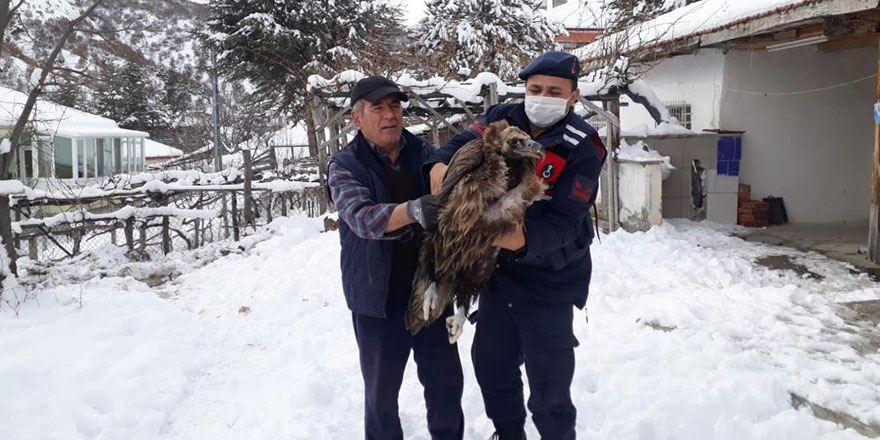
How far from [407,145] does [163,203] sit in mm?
9027

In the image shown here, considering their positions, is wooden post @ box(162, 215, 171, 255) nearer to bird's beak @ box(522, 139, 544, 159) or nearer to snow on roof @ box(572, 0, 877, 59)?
snow on roof @ box(572, 0, 877, 59)

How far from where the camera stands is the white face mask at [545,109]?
2.48 m

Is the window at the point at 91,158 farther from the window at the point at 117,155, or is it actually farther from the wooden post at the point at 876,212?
the wooden post at the point at 876,212

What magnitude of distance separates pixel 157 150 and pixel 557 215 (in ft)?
133

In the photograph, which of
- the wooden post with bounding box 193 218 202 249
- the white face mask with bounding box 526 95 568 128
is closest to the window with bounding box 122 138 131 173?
the wooden post with bounding box 193 218 202 249

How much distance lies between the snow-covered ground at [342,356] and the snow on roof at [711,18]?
3.27 meters

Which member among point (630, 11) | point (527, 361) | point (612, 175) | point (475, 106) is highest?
point (630, 11)

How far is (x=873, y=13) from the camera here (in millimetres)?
7355

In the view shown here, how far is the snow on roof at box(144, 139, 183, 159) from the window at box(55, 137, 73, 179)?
1250cm

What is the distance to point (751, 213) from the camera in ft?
34.8

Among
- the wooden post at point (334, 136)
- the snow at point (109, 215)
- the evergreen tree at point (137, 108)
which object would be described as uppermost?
the evergreen tree at point (137, 108)

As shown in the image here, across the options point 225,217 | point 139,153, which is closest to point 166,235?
point 225,217

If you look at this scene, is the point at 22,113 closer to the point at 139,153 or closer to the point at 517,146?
the point at 517,146

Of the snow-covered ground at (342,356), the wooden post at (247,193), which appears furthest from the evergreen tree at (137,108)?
the snow-covered ground at (342,356)
